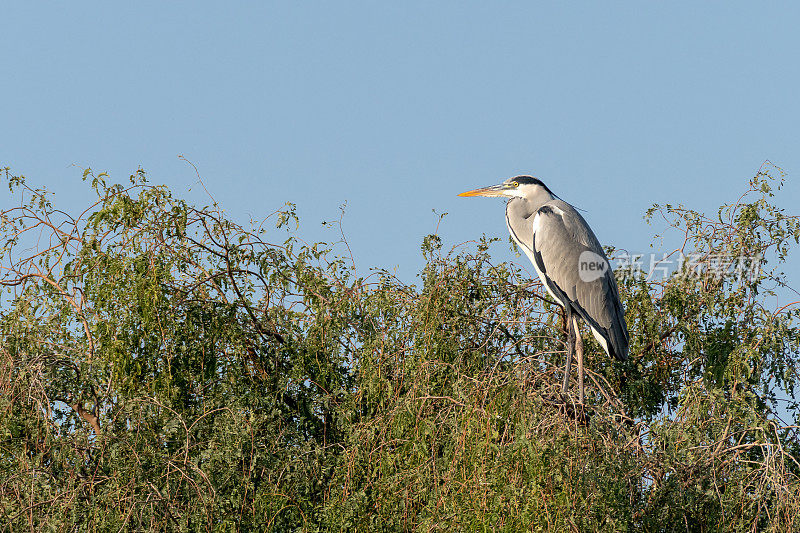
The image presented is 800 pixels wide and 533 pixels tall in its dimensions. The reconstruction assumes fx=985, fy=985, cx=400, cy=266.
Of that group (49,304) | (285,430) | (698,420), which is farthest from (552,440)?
(49,304)

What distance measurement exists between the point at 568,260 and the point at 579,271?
0.17m

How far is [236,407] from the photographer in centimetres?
511

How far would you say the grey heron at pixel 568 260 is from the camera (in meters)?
6.30

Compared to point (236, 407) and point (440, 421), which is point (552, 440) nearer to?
point (440, 421)

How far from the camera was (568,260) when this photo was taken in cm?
720

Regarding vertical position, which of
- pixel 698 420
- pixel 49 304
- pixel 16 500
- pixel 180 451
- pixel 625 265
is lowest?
pixel 16 500

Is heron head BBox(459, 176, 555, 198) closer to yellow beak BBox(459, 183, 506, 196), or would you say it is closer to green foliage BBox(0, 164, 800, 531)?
yellow beak BBox(459, 183, 506, 196)

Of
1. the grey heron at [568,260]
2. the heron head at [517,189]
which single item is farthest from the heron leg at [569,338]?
the heron head at [517,189]

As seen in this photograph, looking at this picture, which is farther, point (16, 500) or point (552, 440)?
point (16, 500)

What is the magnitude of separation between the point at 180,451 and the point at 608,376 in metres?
2.80

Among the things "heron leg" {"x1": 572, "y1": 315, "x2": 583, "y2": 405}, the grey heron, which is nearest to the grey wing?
the grey heron

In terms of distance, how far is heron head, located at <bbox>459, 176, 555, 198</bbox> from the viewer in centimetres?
813

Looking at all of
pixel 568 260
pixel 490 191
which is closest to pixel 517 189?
pixel 490 191

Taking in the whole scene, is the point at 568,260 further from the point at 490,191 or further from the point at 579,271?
the point at 490,191
